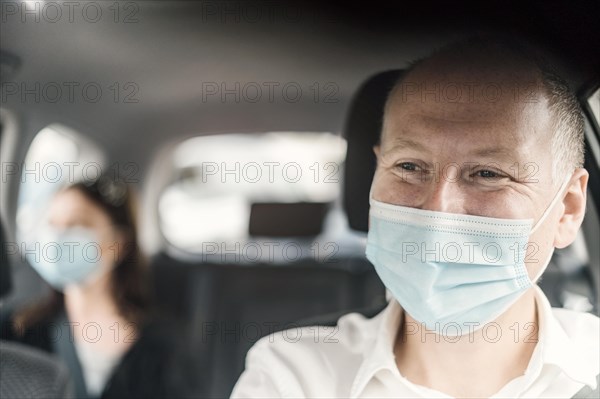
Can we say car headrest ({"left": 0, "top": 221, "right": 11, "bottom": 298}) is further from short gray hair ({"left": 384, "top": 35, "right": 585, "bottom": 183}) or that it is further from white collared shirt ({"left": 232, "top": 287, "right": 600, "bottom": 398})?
short gray hair ({"left": 384, "top": 35, "right": 585, "bottom": 183})

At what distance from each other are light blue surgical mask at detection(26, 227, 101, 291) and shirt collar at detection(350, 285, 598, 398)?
1.92 feet

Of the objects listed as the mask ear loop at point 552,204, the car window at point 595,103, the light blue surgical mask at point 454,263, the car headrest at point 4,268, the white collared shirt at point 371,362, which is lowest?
the white collared shirt at point 371,362

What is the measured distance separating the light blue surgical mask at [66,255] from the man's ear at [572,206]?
0.90 meters

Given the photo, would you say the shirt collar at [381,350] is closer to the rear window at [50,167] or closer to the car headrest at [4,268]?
the rear window at [50,167]

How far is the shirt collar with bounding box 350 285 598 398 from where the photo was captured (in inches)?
53.9

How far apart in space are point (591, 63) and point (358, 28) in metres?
0.42

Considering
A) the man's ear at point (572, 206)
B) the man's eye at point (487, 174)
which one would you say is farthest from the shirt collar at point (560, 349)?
the man's eye at point (487, 174)

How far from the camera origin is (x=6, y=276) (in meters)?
1.60

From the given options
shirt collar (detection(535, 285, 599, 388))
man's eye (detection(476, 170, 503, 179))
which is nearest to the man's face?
man's eye (detection(476, 170, 503, 179))

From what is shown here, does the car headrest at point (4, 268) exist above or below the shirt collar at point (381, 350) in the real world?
above

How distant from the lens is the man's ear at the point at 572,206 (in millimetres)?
1365

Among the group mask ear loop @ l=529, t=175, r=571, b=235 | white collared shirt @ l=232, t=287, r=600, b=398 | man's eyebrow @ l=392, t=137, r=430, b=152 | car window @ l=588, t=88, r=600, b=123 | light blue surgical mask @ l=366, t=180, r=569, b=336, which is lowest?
white collared shirt @ l=232, t=287, r=600, b=398

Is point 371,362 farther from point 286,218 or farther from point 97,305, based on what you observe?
point 97,305

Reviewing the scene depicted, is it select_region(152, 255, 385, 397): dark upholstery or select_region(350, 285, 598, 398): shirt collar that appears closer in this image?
select_region(350, 285, 598, 398): shirt collar
